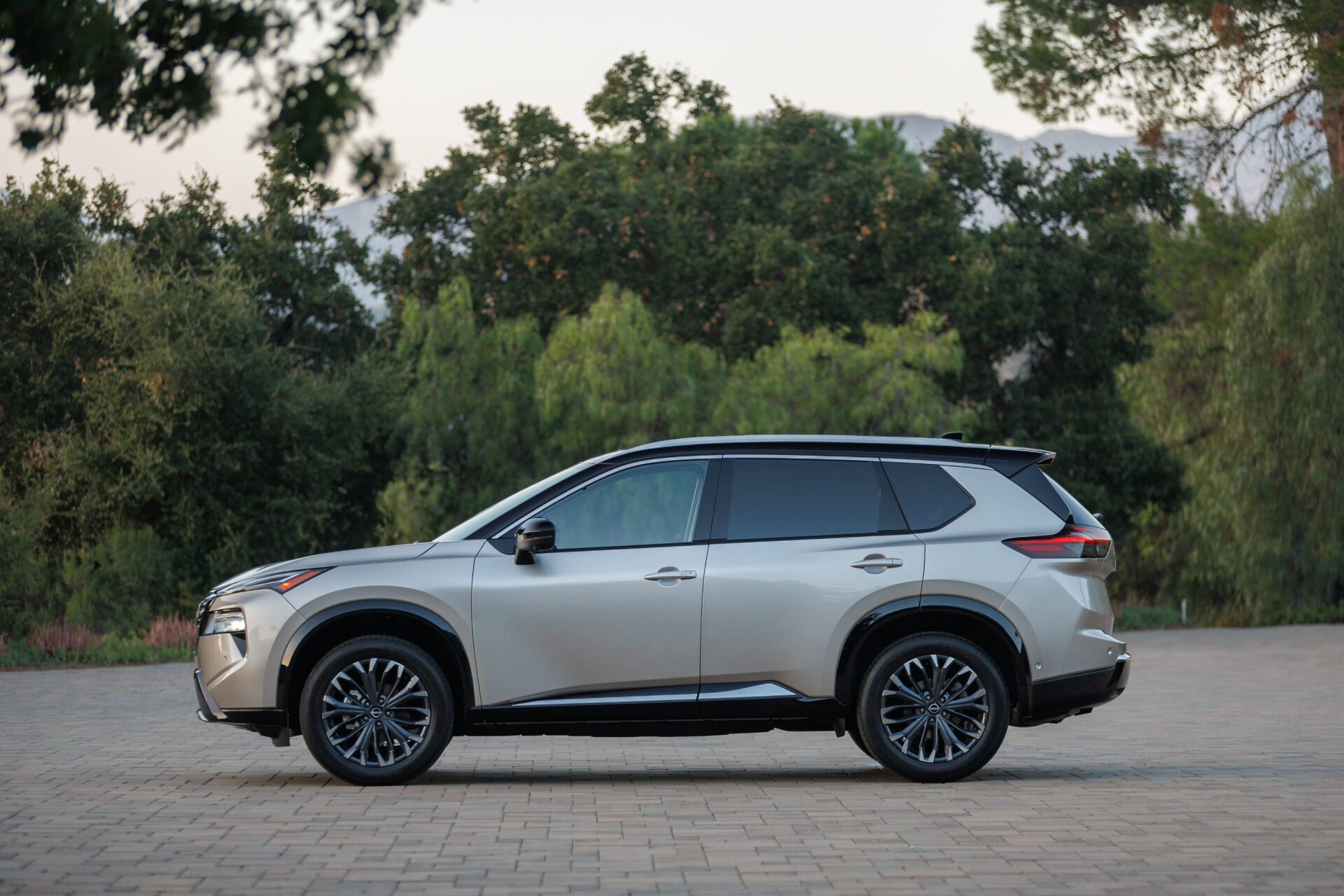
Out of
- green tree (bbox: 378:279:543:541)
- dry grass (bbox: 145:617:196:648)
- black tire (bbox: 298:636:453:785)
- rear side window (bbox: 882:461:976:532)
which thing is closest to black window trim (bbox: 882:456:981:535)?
rear side window (bbox: 882:461:976:532)

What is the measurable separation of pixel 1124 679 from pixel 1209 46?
30083mm

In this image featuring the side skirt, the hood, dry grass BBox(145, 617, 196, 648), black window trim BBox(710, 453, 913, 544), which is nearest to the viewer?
the side skirt

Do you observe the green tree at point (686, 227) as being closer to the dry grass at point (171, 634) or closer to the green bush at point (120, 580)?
the green bush at point (120, 580)

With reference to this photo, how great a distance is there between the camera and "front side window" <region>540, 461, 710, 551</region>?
9242 mm

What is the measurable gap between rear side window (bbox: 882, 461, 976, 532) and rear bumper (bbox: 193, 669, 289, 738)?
12.3 ft

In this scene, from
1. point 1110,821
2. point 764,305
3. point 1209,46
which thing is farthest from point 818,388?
point 1110,821

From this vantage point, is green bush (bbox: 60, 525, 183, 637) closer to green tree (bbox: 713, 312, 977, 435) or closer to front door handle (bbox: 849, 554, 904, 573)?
green tree (bbox: 713, 312, 977, 435)

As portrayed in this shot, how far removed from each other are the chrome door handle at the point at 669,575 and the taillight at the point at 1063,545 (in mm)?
1876

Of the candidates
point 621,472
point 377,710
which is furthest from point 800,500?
point 377,710

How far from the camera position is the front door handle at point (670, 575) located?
356 inches

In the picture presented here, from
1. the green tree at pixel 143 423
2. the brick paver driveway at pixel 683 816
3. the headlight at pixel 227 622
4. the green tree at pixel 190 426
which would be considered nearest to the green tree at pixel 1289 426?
the green tree at pixel 143 423

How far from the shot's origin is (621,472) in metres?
9.41

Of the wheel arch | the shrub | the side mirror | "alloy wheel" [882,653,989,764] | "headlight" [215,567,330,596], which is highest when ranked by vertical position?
the side mirror

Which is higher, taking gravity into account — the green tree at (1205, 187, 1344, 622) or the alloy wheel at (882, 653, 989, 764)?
the green tree at (1205, 187, 1344, 622)
